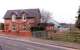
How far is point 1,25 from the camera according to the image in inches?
3482

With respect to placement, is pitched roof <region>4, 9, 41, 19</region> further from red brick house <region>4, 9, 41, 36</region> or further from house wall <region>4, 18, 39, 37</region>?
house wall <region>4, 18, 39, 37</region>

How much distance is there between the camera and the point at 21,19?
263 feet

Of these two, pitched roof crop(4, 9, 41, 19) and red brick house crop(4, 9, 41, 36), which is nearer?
red brick house crop(4, 9, 41, 36)

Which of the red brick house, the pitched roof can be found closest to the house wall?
the red brick house

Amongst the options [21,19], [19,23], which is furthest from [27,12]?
[19,23]

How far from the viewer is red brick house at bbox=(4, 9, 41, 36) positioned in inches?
3041

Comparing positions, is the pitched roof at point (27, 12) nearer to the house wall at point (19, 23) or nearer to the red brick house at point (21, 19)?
the red brick house at point (21, 19)

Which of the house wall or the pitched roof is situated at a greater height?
the pitched roof

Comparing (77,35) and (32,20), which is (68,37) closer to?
(77,35)

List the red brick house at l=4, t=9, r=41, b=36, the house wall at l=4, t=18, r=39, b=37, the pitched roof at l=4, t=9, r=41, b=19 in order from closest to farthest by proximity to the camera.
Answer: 1. the house wall at l=4, t=18, r=39, b=37
2. the red brick house at l=4, t=9, r=41, b=36
3. the pitched roof at l=4, t=9, r=41, b=19

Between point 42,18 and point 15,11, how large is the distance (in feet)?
28.2

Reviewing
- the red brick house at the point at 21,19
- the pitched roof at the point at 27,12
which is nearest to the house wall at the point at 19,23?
the red brick house at the point at 21,19

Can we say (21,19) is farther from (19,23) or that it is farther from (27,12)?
(27,12)

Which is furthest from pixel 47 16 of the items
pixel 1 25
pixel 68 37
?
pixel 68 37
